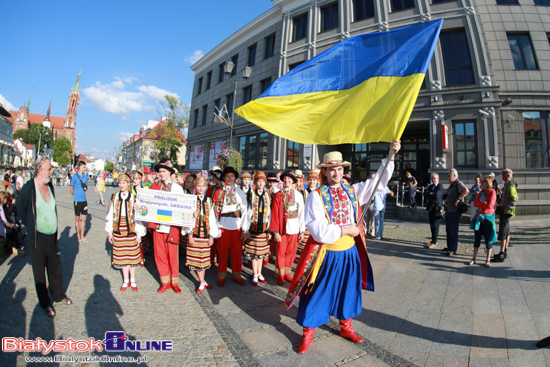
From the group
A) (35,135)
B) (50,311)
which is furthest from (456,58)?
(35,135)

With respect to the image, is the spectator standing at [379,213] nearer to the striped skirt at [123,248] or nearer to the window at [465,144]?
the striped skirt at [123,248]

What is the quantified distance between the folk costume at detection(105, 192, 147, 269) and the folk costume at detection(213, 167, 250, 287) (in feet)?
4.42

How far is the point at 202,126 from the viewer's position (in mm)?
27984

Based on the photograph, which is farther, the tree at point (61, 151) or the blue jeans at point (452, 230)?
the tree at point (61, 151)

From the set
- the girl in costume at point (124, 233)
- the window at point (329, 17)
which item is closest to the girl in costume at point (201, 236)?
the girl in costume at point (124, 233)

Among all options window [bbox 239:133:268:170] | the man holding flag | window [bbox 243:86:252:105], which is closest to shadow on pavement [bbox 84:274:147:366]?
the man holding flag

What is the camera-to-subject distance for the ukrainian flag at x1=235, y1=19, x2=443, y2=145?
128 inches

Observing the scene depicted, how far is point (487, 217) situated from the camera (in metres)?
5.39

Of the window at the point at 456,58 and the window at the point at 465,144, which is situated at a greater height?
the window at the point at 456,58

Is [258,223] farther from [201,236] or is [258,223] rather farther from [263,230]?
[201,236]

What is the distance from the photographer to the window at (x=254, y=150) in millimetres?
20547

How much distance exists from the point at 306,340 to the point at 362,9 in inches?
713

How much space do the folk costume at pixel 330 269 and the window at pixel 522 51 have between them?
15281mm

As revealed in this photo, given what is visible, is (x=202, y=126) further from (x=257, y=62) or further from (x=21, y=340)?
(x=21, y=340)
